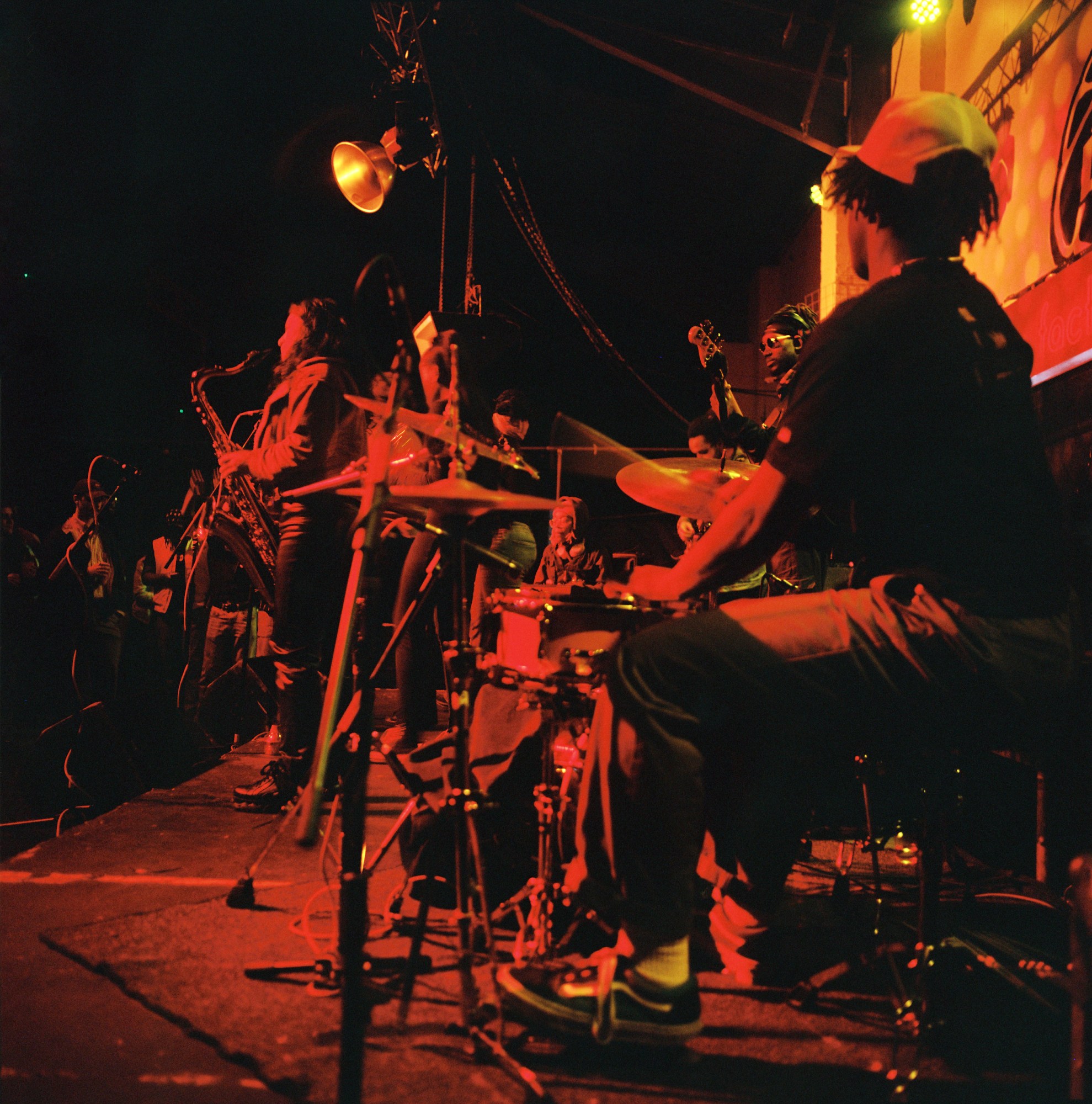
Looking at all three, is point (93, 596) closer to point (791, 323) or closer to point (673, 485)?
point (673, 485)

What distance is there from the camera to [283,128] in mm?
10500

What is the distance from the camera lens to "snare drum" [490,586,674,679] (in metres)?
2.20

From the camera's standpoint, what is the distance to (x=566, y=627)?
2.27 meters

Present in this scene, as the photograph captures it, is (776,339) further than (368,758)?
Yes

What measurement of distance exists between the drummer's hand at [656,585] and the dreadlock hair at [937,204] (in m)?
0.97

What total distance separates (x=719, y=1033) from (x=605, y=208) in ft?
44.0

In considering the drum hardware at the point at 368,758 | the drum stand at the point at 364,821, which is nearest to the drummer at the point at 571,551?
the drum stand at the point at 364,821

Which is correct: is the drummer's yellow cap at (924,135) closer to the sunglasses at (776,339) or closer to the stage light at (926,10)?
the sunglasses at (776,339)

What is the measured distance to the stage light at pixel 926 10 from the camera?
18.6ft


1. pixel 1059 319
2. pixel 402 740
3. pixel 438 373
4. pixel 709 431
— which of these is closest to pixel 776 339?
pixel 709 431

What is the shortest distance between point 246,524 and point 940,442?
484 cm

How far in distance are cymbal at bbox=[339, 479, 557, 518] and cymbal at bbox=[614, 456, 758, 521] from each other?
997 millimetres

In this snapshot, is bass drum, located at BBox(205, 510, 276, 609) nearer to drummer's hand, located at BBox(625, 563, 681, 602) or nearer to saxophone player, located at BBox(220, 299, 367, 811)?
saxophone player, located at BBox(220, 299, 367, 811)

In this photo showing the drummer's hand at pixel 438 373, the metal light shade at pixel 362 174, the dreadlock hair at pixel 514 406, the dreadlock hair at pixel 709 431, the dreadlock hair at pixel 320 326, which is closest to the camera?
the drummer's hand at pixel 438 373
